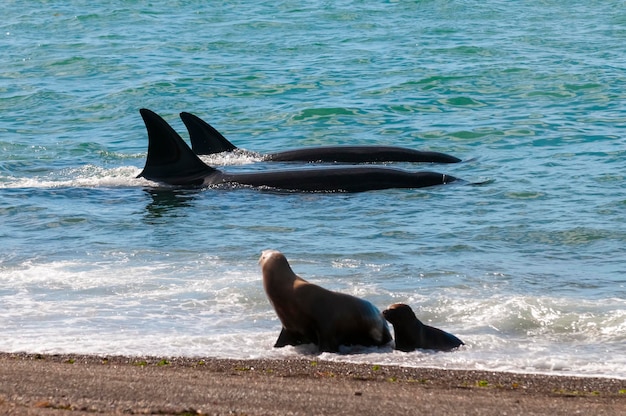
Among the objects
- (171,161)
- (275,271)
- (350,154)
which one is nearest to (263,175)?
(171,161)

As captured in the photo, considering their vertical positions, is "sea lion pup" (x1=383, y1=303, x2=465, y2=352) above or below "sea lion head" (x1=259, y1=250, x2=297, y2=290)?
below

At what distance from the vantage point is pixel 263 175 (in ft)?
50.1

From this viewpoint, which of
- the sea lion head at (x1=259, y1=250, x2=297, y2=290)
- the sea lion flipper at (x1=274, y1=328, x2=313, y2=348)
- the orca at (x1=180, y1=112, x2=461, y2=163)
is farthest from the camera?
the orca at (x1=180, y1=112, x2=461, y2=163)

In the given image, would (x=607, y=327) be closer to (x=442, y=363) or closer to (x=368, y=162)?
(x=442, y=363)

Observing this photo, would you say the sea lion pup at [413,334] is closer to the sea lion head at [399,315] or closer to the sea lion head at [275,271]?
the sea lion head at [399,315]

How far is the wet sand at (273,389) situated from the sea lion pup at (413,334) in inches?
21.8

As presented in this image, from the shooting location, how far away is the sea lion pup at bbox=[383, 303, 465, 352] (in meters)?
7.84

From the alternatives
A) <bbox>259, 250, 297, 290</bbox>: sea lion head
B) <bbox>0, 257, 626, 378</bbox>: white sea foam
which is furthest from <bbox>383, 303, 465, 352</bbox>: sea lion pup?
<bbox>259, 250, 297, 290</bbox>: sea lion head

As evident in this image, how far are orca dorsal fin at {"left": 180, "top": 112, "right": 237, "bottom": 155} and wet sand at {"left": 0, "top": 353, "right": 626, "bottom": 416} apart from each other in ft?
34.5

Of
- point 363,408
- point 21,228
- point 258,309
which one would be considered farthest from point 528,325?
point 21,228

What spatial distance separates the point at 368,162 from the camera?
1692cm

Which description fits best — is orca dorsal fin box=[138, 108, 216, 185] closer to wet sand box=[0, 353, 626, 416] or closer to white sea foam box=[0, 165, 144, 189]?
white sea foam box=[0, 165, 144, 189]

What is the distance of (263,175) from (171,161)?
131cm

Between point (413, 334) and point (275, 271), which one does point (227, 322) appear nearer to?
point (275, 271)
